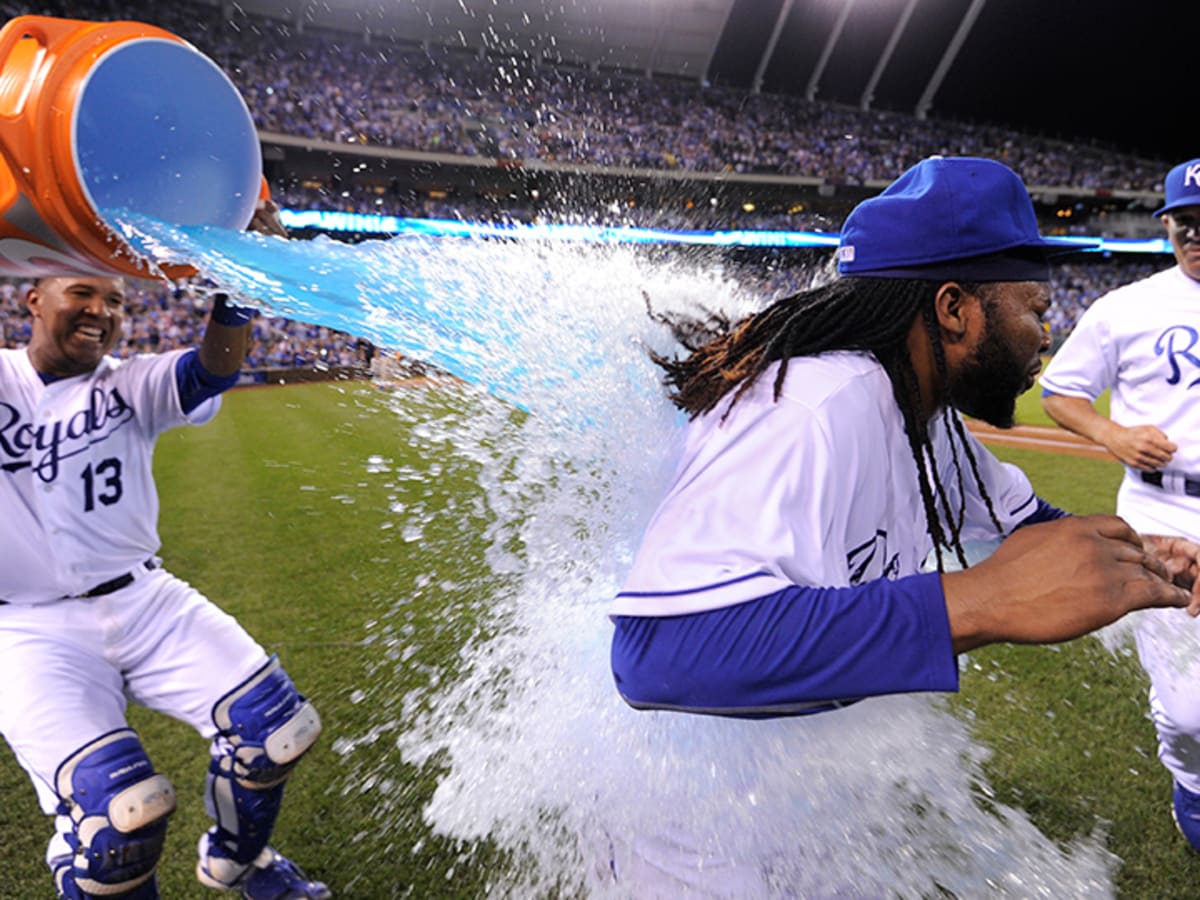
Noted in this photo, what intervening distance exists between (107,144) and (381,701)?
→ 3.06 meters

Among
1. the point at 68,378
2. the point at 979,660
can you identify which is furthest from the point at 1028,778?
the point at 68,378

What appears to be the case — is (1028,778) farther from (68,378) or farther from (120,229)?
(68,378)

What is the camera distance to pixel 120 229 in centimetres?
172

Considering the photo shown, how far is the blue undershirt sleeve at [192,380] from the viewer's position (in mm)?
2785

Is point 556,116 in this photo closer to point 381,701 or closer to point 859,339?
point 381,701

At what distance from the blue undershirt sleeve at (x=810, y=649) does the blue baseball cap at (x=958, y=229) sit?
0.58 metres

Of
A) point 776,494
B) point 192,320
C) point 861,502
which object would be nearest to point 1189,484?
point 861,502

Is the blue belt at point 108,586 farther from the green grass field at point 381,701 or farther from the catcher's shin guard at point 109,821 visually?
the green grass field at point 381,701

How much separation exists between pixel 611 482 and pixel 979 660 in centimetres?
325

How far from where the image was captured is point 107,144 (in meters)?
1.80

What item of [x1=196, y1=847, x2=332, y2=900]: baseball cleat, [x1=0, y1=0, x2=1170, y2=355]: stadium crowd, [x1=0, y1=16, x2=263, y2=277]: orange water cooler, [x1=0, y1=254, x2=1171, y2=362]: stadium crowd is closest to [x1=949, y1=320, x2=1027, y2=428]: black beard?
[x1=0, y1=16, x2=263, y2=277]: orange water cooler

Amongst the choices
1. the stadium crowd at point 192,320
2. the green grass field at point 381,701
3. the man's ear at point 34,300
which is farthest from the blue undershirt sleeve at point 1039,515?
the stadium crowd at point 192,320

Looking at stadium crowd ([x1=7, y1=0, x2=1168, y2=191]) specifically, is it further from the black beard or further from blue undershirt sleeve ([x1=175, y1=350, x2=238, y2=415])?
the black beard

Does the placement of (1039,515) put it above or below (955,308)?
below
